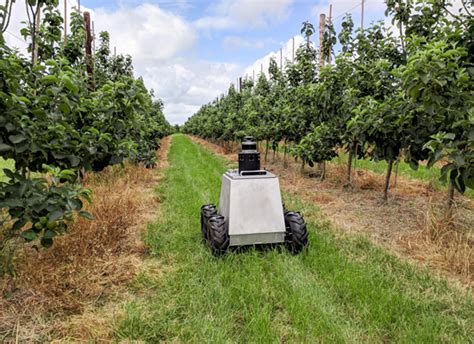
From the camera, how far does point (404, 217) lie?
5383 mm

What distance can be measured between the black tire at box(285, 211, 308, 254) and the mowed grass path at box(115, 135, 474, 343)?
10 cm

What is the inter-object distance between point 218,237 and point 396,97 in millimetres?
3317

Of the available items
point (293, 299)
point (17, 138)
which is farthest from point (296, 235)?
point (17, 138)

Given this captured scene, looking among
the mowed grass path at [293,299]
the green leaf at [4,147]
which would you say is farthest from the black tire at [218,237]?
the green leaf at [4,147]

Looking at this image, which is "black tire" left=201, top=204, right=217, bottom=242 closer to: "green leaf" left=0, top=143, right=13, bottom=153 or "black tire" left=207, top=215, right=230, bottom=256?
"black tire" left=207, top=215, right=230, bottom=256

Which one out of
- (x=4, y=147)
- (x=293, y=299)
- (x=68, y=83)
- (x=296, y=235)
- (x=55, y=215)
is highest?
(x=68, y=83)

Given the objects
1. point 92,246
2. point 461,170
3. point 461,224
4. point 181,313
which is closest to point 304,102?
point 461,224

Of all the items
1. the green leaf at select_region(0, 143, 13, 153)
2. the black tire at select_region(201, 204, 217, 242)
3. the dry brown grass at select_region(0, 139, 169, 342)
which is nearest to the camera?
the green leaf at select_region(0, 143, 13, 153)

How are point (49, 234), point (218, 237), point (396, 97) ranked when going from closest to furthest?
1. point (49, 234)
2. point (218, 237)
3. point (396, 97)

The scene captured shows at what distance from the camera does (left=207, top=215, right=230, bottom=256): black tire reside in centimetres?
360

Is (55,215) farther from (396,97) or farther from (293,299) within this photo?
(396,97)

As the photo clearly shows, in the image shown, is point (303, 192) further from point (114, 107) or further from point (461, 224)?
point (114, 107)

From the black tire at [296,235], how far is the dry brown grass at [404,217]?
3.72 ft

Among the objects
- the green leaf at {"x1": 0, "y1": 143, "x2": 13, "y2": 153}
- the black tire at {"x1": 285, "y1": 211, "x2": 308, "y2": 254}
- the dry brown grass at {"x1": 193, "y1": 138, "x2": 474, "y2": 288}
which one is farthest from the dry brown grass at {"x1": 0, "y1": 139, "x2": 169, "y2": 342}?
the dry brown grass at {"x1": 193, "y1": 138, "x2": 474, "y2": 288}
